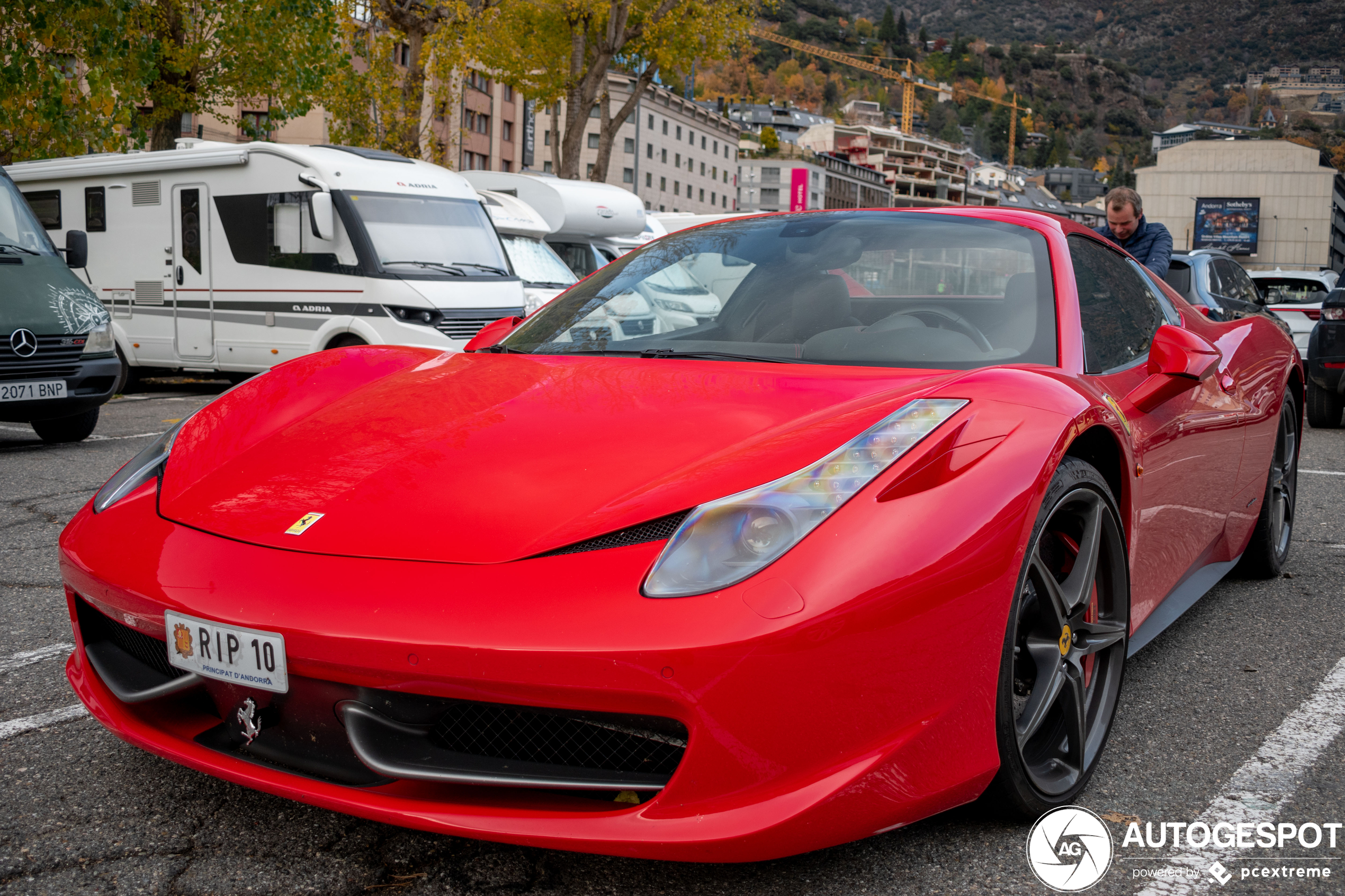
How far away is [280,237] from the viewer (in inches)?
407

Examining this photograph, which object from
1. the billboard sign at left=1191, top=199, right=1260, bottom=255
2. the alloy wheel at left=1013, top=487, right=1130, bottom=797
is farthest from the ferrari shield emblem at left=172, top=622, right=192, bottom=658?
the billboard sign at left=1191, top=199, right=1260, bottom=255

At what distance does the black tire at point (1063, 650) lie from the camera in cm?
199

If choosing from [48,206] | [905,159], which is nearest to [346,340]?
[48,206]

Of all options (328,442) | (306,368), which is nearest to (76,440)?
(306,368)

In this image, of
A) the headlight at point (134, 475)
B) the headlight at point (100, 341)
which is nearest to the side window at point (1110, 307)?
the headlight at point (134, 475)

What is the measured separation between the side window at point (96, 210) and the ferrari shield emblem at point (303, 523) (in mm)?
10803

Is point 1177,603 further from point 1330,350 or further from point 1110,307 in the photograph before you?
point 1330,350

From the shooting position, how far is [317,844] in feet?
6.48

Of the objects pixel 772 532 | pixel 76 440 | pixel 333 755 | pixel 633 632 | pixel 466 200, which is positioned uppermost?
pixel 466 200

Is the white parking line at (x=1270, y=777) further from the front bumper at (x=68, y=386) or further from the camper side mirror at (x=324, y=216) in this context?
the camper side mirror at (x=324, y=216)

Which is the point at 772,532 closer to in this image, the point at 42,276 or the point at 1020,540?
the point at 1020,540

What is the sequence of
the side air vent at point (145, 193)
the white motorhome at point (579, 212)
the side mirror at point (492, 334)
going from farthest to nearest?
the white motorhome at point (579, 212), the side air vent at point (145, 193), the side mirror at point (492, 334)

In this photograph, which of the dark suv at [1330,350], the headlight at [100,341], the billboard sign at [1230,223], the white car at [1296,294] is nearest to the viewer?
the headlight at [100,341]

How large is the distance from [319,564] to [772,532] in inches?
28.7
